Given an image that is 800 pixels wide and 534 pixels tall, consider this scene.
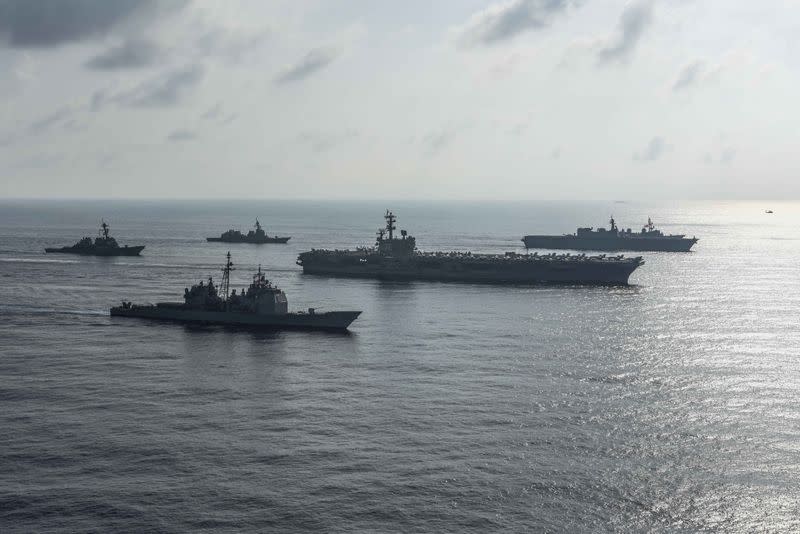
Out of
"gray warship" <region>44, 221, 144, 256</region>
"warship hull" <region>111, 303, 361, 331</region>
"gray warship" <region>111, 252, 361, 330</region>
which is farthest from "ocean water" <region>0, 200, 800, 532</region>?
"gray warship" <region>44, 221, 144, 256</region>

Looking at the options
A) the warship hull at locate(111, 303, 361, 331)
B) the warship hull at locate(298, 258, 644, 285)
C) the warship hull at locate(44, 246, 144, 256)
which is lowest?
the warship hull at locate(111, 303, 361, 331)

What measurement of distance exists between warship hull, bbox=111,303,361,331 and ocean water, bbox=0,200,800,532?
2.25 meters

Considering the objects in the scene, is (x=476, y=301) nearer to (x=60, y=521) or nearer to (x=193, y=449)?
(x=193, y=449)

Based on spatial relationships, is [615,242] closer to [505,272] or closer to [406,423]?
[505,272]

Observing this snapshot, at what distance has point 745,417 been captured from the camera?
47312 millimetres

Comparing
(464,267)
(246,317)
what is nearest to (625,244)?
(464,267)

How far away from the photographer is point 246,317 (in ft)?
260

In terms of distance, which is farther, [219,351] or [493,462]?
[219,351]

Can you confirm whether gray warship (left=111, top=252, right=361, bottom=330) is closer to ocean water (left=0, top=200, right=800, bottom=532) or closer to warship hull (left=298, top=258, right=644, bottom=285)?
ocean water (left=0, top=200, right=800, bottom=532)

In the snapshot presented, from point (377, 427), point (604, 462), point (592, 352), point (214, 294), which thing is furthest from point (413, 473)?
point (214, 294)

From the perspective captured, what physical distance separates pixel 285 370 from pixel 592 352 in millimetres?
25598

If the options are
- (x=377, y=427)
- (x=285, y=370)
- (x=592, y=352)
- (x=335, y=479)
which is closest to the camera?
(x=335, y=479)

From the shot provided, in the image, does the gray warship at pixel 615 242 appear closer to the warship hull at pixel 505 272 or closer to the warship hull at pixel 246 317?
the warship hull at pixel 505 272

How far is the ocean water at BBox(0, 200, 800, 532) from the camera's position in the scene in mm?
33344
